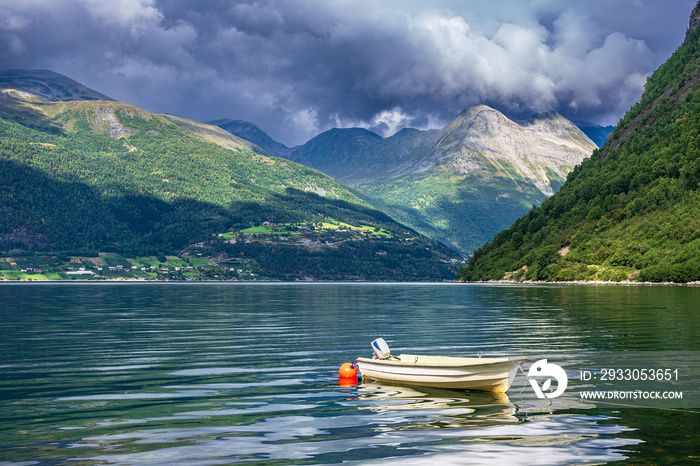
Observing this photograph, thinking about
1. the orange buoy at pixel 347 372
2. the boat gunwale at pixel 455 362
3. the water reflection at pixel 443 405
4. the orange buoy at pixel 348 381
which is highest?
the boat gunwale at pixel 455 362

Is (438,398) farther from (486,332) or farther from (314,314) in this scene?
(314,314)

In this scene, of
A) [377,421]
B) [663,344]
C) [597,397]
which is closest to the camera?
[377,421]

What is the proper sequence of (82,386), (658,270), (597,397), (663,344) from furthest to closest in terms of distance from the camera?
(658,270), (663,344), (82,386), (597,397)

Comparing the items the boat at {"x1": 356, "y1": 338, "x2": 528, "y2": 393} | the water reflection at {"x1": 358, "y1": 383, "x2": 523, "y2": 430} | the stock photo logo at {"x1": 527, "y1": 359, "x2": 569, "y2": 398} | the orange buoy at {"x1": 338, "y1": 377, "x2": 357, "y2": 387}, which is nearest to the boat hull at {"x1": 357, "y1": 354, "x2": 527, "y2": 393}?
the boat at {"x1": 356, "y1": 338, "x2": 528, "y2": 393}

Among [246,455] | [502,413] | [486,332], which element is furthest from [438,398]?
[486,332]

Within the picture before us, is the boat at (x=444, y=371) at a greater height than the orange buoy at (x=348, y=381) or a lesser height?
greater

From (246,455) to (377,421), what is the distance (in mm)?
7199

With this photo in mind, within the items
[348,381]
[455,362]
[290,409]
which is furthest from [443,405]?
[348,381]

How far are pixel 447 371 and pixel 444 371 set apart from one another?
0.17 m

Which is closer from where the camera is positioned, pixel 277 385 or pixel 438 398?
pixel 438 398

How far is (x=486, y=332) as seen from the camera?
63281 millimetres

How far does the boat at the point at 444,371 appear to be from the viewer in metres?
31.2

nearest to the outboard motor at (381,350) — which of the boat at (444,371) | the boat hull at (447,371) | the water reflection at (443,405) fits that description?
the boat at (444,371)

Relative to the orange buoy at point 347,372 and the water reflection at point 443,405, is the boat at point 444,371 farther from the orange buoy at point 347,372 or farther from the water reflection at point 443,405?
the orange buoy at point 347,372
